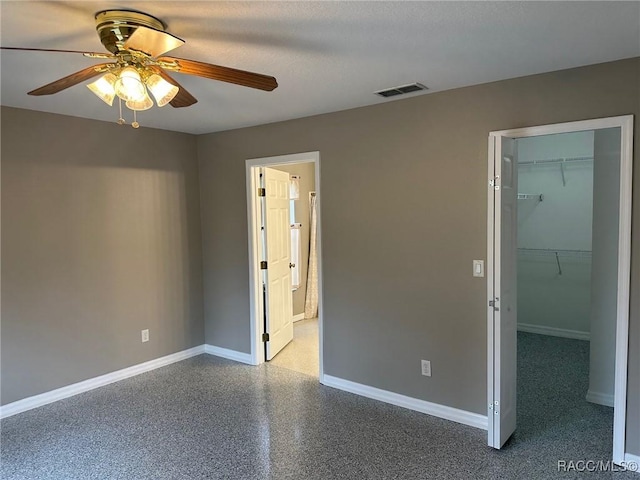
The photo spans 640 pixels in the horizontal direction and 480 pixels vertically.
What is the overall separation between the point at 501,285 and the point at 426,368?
0.98 metres

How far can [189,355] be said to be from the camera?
480 cm

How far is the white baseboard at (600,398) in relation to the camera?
344 centimetres

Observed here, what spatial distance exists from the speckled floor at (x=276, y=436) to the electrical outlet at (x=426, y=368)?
32 cm

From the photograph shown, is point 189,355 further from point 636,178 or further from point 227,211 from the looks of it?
point 636,178

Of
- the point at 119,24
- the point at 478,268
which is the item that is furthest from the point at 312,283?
the point at 119,24

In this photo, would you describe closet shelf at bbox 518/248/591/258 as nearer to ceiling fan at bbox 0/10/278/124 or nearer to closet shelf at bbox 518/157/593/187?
closet shelf at bbox 518/157/593/187

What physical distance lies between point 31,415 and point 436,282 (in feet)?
10.9

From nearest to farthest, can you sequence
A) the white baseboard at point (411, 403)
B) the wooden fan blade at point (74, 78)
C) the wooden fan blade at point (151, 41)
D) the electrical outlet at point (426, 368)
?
the wooden fan blade at point (151, 41) → the wooden fan blade at point (74, 78) → the white baseboard at point (411, 403) → the electrical outlet at point (426, 368)

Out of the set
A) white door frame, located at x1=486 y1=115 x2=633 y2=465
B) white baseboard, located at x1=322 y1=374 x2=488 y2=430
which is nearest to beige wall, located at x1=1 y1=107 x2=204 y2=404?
white baseboard, located at x1=322 y1=374 x2=488 y2=430

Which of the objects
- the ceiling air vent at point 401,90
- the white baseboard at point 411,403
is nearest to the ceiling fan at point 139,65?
the ceiling air vent at point 401,90

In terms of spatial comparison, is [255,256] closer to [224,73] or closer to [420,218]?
[420,218]

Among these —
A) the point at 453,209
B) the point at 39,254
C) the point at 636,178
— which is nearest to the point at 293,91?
the point at 453,209

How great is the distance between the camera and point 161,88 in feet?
6.74

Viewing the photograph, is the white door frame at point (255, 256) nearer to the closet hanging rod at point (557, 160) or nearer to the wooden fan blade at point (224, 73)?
the wooden fan blade at point (224, 73)
